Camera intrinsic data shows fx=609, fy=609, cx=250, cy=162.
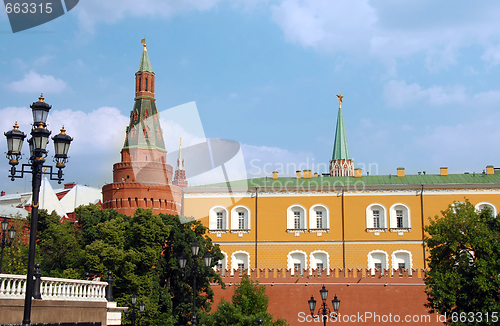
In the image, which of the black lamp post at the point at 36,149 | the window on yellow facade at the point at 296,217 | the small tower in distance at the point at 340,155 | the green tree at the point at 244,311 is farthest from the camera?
the small tower in distance at the point at 340,155

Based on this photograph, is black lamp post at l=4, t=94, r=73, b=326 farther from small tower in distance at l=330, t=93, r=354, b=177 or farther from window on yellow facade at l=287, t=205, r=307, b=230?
small tower in distance at l=330, t=93, r=354, b=177

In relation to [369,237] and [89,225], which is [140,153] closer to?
[89,225]

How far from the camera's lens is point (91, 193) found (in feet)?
263

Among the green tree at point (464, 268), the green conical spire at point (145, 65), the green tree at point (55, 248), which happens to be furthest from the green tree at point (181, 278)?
the green conical spire at point (145, 65)

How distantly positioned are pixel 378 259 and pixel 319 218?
4.93 metres

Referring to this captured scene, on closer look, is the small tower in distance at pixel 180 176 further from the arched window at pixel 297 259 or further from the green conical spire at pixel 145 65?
the arched window at pixel 297 259

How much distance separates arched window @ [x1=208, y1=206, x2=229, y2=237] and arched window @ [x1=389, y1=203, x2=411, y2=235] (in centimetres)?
1169

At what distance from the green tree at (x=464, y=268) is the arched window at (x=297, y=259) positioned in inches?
621

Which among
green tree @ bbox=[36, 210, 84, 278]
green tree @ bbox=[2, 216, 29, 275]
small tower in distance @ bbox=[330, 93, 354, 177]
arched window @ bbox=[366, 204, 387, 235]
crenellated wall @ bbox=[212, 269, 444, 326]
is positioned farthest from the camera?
small tower in distance @ bbox=[330, 93, 354, 177]

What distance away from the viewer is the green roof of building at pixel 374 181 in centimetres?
4297

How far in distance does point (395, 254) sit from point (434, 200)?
15.1 ft

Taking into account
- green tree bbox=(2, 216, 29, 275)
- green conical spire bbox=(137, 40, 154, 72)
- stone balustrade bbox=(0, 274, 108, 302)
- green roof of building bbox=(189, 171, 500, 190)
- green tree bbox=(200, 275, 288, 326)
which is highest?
green conical spire bbox=(137, 40, 154, 72)

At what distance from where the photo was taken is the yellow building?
4178 centimetres

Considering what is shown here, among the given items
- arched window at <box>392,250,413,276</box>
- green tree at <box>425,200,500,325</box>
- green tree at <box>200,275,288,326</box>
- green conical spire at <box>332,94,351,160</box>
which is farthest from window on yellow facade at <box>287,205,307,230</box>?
green conical spire at <box>332,94,351,160</box>
